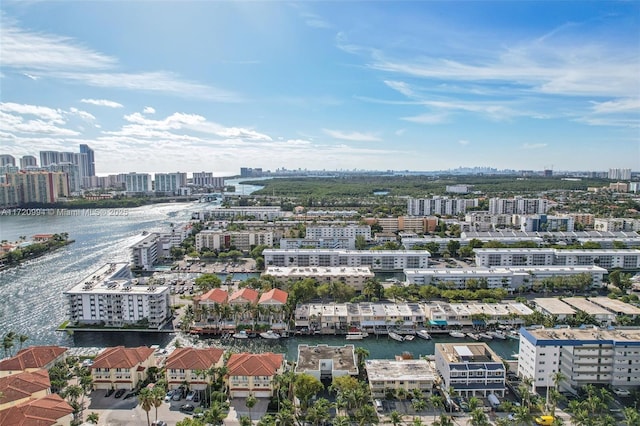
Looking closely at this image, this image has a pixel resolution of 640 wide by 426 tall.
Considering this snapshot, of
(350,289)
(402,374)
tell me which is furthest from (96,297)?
(402,374)

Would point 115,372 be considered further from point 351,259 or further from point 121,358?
point 351,259

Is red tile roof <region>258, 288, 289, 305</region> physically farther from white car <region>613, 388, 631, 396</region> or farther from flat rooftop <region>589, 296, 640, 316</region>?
flat rooftop <region>589, 296, 640, 316</region>

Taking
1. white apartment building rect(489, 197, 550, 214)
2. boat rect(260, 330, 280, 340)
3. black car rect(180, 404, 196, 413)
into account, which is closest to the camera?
black car rect(180, 404, 196, 413)

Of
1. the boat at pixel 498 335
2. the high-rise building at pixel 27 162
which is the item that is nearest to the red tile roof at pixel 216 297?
the boat at pixel 498 335

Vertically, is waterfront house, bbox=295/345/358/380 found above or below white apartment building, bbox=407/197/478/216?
below

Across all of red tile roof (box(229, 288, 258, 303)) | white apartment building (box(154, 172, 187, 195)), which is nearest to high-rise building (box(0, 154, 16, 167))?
white apartment building (box(154, 172, 187, 195))
